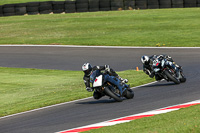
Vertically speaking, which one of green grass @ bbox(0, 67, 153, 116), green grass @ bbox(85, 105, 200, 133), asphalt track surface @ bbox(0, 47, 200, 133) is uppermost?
green grass @ bbox(85, 105, 200, 133)

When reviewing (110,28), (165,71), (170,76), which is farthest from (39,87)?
(110,28)

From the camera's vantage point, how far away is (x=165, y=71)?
1513cm

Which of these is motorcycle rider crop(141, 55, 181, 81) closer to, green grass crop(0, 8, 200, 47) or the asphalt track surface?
the asphalt track surface

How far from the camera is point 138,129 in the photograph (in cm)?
851

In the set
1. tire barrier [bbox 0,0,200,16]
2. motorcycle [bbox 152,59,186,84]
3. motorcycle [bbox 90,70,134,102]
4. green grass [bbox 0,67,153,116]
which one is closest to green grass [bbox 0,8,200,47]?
tire barrier [bbox 0,0,200,16]

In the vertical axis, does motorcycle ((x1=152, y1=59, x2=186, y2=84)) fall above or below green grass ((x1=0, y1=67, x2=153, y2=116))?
above

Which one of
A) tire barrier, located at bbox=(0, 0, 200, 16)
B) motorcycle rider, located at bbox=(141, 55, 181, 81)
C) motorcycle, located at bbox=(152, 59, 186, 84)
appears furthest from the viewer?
tire barrier, located at bbox=(0, 0, 200, 16)

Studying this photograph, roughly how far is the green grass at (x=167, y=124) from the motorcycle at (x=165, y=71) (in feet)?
16.8

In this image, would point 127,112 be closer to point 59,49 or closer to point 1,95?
point 1,95

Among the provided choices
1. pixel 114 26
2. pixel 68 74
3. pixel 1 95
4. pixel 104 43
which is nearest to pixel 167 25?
pixel 114 26

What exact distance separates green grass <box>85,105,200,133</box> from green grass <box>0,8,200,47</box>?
57.6 ft

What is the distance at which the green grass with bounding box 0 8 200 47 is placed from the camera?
2973 cm

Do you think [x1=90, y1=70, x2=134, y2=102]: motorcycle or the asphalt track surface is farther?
[x1=90, y1=70, x2=134, y2=102]: motorcycle

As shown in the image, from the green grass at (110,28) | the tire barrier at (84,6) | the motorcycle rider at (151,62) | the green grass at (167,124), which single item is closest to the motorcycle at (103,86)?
the motorcycle rider at (151,62)
